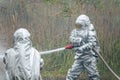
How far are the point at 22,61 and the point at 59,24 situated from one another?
5.53m

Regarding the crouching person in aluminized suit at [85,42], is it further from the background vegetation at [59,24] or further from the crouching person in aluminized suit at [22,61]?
the crouching person in aluminized suit at [22,61]

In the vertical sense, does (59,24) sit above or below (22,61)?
above

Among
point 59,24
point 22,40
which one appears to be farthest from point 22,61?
point 59,24

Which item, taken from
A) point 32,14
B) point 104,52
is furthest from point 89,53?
point 32,14

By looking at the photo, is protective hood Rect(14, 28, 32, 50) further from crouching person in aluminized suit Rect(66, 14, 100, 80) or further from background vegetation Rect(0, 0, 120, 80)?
background vegetation Rect(0, 0, 120, 80)

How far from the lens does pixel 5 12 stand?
586 inches

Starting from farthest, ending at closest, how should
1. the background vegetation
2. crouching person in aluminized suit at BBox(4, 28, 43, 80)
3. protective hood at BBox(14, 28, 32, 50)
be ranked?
1. the background vegetation
2. protective hood at BBox(14, 28, 32, 50)
3. crouching person in aluminized suit at BBox(4, 28, 43, 80)

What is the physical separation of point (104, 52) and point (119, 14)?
1006 millimetres

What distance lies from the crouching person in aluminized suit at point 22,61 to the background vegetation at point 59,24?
4.07m

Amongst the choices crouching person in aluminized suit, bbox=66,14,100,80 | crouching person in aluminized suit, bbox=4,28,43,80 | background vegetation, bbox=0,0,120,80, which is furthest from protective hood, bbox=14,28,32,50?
background vegetation, bbox=0,0,120,80

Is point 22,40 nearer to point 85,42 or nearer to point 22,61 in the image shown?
point 22,61

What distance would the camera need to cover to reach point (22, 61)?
8859 millimetres

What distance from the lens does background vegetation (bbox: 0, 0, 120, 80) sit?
527 inches

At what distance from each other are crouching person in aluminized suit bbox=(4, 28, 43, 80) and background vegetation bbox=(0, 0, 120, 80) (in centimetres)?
407
